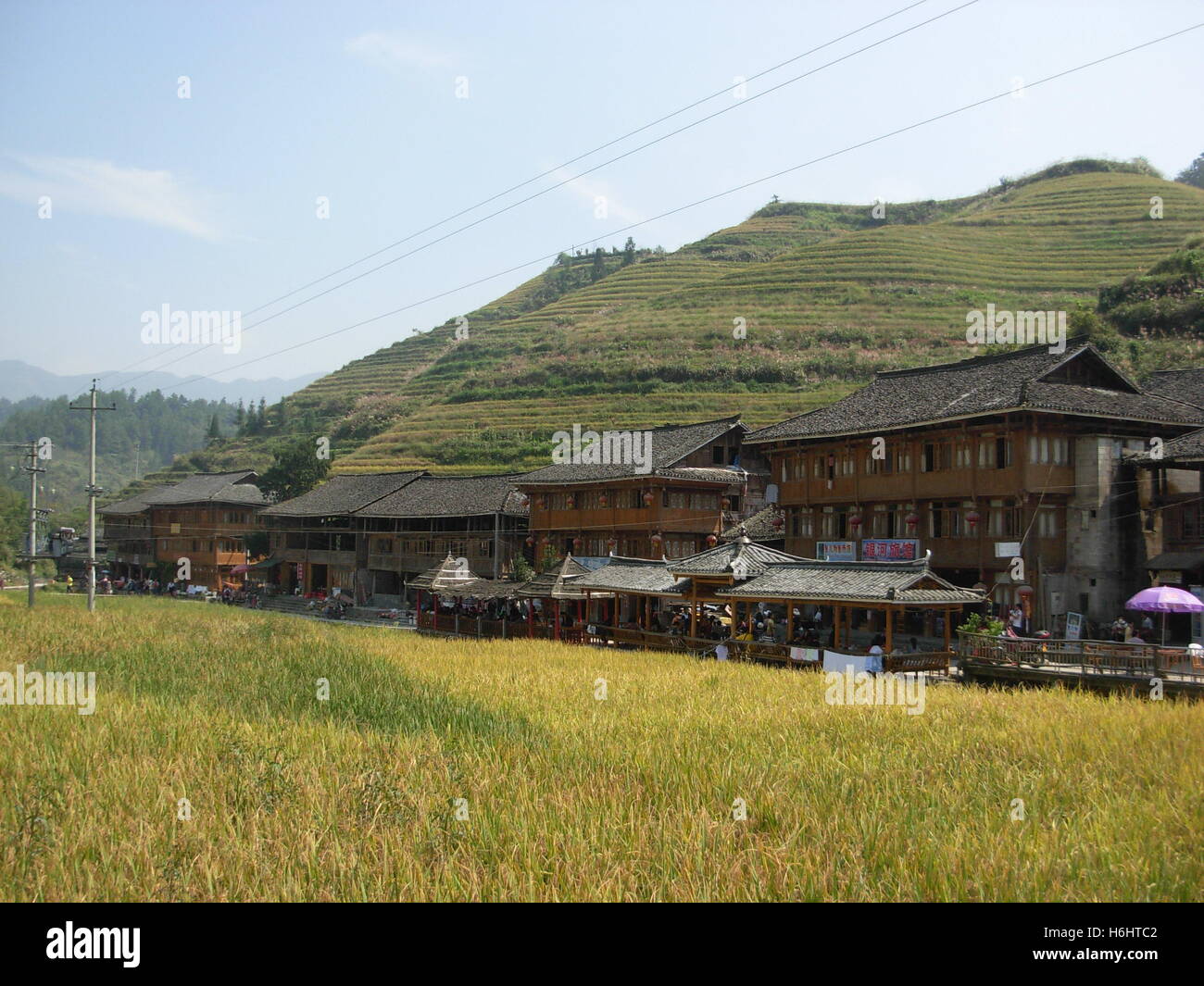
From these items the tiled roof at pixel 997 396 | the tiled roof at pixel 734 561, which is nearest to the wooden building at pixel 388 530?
the tiled roof at pixel 997 396

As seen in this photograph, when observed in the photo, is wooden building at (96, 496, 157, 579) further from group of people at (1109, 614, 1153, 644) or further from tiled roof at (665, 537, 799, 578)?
group of people at (1109, 614, 1153, 644)

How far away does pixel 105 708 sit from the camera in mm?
14609

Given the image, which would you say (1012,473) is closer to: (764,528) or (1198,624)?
(1198,624)

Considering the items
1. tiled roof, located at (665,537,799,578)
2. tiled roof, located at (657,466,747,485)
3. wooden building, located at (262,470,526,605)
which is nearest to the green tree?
wooden building, located at (262,470,526,605)

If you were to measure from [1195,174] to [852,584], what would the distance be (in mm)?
129244

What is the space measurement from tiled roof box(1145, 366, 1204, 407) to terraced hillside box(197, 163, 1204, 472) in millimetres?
14299

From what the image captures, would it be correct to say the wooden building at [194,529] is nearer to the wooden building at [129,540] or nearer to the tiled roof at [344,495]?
the wooden building at [129,540]

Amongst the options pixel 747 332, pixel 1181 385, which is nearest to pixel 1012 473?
pixel 1181 385

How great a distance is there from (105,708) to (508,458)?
42.7m

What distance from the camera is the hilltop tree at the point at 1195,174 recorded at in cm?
12081

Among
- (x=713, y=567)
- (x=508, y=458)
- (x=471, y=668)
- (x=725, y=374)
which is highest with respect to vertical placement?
(x=725, y=374)

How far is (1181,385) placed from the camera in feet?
106
